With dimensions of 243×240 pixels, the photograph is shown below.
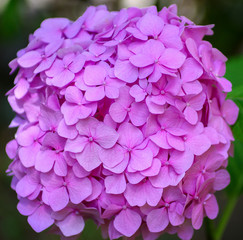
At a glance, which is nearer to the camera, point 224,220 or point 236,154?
point 224,220

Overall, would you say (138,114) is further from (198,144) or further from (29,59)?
(29,59)

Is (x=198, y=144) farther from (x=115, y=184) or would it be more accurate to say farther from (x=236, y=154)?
(x=236, y=154)

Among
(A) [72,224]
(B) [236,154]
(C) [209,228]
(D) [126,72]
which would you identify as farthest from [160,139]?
(B) [236,154]

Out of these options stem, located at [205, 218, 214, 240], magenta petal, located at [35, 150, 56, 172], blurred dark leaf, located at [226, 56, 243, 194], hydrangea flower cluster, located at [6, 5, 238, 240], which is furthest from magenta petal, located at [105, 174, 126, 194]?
blurred dark leaf, located at [226, 56, 243, 194]

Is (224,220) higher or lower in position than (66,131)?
lower

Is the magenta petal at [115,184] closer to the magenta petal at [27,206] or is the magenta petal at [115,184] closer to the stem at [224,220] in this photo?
the magenta petal at [27,206]

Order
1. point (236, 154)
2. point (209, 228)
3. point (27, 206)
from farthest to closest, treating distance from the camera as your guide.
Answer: point (236, 154)
point (209, 228)
point (27, 206)

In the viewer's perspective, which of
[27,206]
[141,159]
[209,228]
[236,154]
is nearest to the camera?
[141,159]

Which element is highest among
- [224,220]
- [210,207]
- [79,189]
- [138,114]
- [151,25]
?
[151,25]
